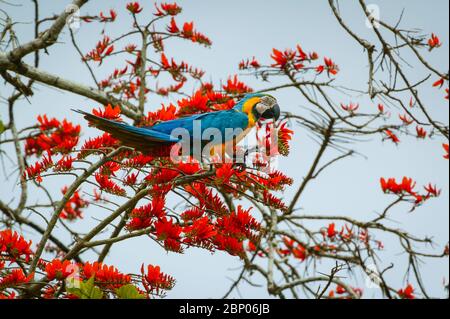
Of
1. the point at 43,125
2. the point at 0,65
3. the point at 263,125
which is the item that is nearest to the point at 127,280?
the point at 263,125

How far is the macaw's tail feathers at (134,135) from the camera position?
4.98 feet

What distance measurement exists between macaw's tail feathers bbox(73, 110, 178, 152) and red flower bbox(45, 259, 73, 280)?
42cm

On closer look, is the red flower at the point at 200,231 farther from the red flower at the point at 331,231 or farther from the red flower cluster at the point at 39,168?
the red flower at the point at 331,231

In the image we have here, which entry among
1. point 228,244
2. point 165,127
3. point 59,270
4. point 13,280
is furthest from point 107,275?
point 165,127

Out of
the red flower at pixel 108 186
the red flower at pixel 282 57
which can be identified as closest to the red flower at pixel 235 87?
the red flower at pixel 282 57

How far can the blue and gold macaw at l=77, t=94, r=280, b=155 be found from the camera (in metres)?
1.56

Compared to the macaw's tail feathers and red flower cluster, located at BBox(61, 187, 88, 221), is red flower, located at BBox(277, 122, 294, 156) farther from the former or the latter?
red flower cluster, located at BBox(61, 187, 88, 221)

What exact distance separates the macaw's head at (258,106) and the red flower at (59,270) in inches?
35.1

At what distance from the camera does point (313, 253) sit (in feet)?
10.7

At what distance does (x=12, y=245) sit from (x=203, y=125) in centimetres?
77

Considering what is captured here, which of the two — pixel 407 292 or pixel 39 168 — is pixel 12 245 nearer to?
pixel 39 168

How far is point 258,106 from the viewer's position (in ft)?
6.58

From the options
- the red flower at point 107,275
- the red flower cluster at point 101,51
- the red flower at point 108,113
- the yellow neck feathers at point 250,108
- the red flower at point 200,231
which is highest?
the red flower cluster at point 101,51

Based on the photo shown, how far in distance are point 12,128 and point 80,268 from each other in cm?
202
